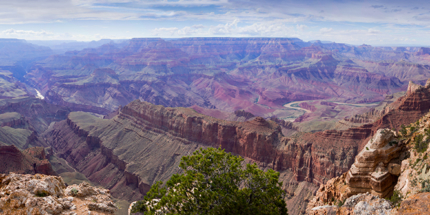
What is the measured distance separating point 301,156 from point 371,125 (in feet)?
72.7

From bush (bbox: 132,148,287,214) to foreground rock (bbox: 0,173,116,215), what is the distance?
12.4ft

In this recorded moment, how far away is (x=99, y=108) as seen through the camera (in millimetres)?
186375

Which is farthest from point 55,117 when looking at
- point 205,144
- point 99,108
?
point 205,144

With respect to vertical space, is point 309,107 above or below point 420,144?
below

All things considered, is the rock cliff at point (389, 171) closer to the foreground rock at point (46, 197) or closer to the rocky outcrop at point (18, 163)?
the foreground rock at point (46, 197)

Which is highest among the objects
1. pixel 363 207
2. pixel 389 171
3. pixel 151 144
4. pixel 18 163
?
pixel 389 171

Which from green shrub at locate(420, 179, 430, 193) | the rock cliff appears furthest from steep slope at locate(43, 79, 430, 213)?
green shrub at locate(420, 179, 430, 193)

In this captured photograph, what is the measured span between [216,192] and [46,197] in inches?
504

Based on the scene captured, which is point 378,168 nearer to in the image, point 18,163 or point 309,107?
point 18,163

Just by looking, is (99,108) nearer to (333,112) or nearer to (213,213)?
(333,112)

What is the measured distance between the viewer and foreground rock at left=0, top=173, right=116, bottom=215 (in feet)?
55.7

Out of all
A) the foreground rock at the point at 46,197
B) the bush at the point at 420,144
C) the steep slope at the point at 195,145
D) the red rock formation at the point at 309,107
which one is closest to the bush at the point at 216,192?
the foreground rock at the point at 46,197

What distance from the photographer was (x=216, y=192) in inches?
820

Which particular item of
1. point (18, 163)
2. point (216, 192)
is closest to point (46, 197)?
point (216, 192)
